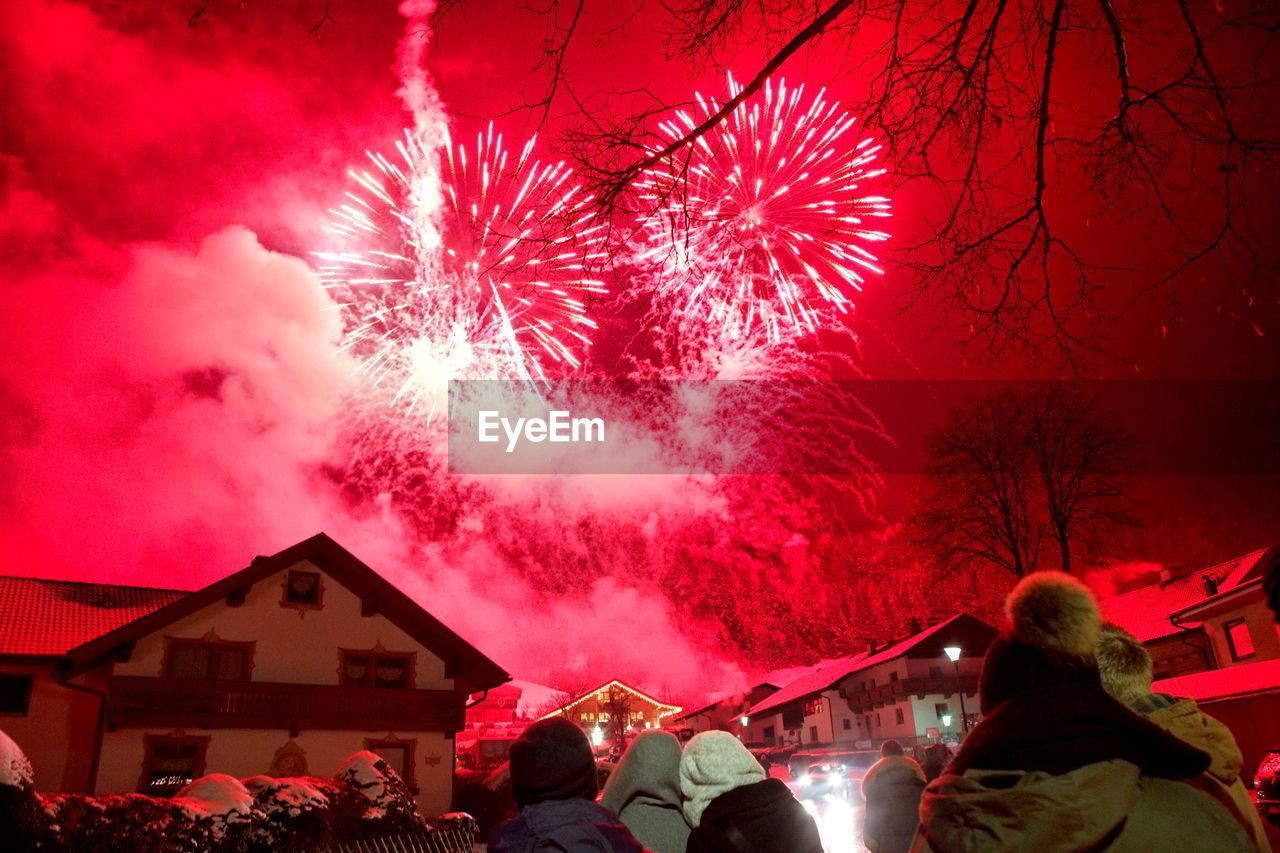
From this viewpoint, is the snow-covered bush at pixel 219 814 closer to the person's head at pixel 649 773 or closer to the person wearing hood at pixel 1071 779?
the person's head at pixel 649 773

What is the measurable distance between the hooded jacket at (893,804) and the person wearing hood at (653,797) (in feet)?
7.79

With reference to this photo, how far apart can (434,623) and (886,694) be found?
37.0 metres

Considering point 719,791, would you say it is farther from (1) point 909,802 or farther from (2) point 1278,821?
(2) point 1278,821

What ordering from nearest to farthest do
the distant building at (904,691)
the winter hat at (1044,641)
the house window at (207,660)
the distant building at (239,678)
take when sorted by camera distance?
the winter hat at (1044,641), the distant building at (239,678), the house window at (207,660), the distant building at (904,691)

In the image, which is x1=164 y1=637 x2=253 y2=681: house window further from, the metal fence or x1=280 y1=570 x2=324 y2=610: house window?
the metal fence

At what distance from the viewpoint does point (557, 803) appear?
11.4ft

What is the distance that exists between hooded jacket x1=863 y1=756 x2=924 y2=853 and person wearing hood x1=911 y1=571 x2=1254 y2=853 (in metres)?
4.39

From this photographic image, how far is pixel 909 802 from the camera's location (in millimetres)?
6391

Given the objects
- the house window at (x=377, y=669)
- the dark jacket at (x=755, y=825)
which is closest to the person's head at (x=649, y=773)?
the dark jacket at (x=755, y=825)

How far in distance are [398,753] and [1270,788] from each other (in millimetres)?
20752

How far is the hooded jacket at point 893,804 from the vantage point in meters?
6.35

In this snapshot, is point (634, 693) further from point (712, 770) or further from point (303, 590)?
point (712, 770)

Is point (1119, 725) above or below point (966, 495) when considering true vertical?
below

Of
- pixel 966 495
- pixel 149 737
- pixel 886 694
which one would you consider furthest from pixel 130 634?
pixel 886 694
